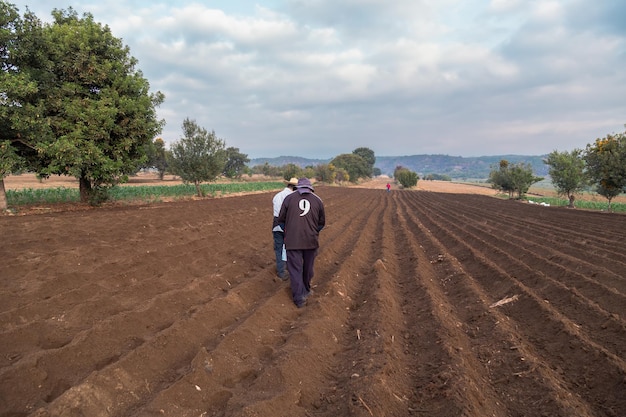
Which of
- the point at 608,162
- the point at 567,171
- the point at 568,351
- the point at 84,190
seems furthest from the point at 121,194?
the point at 567,171

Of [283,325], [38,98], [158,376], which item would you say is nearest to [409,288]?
[283,325]

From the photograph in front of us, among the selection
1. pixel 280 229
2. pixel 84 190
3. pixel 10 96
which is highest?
pixel 10 96

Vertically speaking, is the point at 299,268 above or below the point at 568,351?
above

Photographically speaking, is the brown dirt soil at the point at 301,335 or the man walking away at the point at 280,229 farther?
the man walking away at the point at 280,229

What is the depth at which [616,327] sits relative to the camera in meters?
4.86

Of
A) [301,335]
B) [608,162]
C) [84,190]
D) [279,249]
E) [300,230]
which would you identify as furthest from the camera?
[608,162]

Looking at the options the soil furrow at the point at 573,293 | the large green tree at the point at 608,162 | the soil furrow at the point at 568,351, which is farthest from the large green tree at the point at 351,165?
the soil furrow at the point at 568,351

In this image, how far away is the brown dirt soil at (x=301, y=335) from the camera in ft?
10.8

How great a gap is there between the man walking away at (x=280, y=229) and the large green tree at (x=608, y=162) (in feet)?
78.6

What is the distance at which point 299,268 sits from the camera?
582 centimetres

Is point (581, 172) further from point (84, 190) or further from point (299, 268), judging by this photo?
point (84, 190)

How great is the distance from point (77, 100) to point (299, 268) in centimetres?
1539

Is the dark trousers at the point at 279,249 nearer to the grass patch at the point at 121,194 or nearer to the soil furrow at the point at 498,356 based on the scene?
the soil furrow at the point at 498,356

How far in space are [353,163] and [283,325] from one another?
4001 inches
